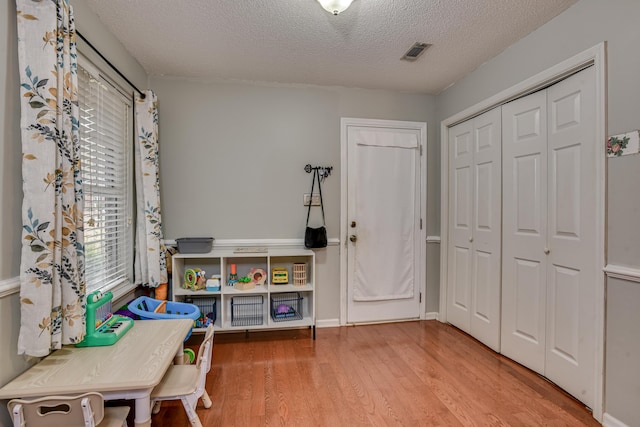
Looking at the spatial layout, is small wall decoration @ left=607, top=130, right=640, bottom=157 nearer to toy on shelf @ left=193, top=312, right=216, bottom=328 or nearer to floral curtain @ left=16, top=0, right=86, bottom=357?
floral curtain @ left=16, top=0, right=86, bottom=357

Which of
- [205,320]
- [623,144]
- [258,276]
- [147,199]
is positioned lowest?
[205,320]

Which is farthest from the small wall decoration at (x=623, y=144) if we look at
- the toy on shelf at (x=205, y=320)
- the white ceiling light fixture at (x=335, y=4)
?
the toy on shelf at (x=205, y=320)

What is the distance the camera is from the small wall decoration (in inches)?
64.3

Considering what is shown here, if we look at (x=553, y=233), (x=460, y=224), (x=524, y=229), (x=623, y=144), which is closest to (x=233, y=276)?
(x=460, y=224)

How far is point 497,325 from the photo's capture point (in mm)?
2660

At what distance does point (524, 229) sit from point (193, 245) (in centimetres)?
273

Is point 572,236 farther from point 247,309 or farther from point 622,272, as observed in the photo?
point 247,309

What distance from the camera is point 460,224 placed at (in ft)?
10.4

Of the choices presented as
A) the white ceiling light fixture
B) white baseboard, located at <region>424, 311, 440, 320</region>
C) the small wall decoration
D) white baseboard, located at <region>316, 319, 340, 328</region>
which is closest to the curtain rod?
the white ceiling light fixture

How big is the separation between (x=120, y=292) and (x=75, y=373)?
3.68 ft

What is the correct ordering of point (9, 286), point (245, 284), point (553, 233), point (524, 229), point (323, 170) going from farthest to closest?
point (323, 170), point (245, 284), point (524, 229), point (553, 233), point (9, 286)

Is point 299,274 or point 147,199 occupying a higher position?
point 147,199

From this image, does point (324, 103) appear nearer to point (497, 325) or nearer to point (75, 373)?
point (497, 325)

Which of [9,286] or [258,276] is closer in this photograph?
[9,286]
